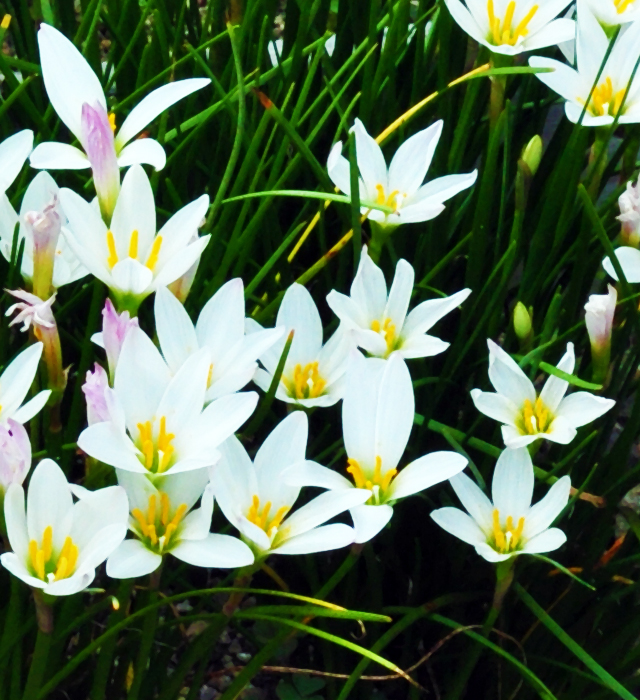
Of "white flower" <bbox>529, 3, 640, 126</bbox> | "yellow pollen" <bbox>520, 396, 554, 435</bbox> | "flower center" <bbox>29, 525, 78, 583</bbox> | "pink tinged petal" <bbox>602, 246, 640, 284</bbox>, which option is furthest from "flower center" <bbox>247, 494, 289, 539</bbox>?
"white flower" <bbox>529, 3, 640, 126</bbox>

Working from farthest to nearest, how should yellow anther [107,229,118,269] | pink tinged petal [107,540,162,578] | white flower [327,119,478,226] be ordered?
white flower [327,119,478,226]
yellow anther [107,229,118,269]
pink tinged petal [107,540,162,578]

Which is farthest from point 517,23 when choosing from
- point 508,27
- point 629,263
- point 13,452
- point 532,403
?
point 13,452

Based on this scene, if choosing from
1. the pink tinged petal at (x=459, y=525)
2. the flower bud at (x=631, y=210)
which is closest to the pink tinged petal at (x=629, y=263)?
the flower bud at (x=631, y=210)

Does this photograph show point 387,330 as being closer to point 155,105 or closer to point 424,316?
point 424,316

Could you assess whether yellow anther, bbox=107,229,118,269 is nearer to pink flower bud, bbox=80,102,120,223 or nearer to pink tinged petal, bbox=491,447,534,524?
pink flower bud, bbox=80,102,120,223

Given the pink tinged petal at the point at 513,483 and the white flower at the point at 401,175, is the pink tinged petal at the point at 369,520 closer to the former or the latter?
the pink tinged petal at the point at 513,483
